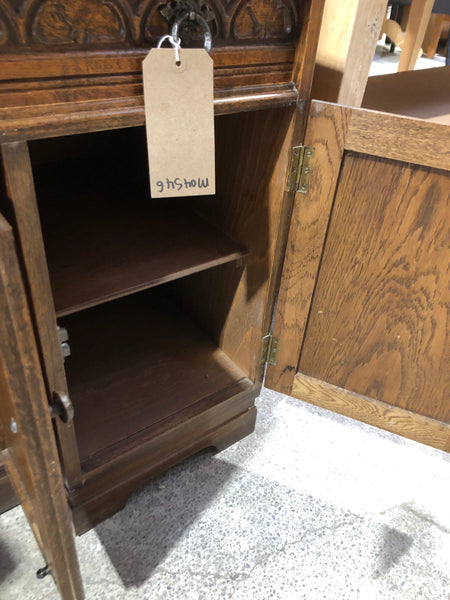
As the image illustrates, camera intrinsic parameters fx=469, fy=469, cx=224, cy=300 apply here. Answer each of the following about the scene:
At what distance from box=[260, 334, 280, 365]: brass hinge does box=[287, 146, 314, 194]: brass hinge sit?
0.35 meters

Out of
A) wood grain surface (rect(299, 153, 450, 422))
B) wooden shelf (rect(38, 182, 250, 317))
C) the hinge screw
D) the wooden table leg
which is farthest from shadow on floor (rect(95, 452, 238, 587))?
the wooden table leg

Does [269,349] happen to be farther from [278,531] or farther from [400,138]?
[400,138]

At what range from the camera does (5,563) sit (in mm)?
921

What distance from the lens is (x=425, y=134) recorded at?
0.81m

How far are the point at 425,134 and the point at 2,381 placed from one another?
76cm

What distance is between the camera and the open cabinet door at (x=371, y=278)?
0.85 m

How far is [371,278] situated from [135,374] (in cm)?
58

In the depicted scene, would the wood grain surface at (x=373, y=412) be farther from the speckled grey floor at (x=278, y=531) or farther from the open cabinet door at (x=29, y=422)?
the open cabinet door at (x=29, y=422)

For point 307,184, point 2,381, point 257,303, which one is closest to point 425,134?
point 307,184

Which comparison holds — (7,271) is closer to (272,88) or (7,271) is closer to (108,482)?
(272,88)

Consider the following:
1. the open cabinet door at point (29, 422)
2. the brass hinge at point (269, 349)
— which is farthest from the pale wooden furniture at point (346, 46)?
the open cabinet door at point (29, 422)

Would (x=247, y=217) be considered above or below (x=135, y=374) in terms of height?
above

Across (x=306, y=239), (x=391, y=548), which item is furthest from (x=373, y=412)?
(x=306, y=239)

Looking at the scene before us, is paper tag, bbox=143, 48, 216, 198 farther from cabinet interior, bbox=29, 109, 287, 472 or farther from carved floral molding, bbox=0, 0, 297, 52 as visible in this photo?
cabinet interior, bbox=29, 109, 287, 472
